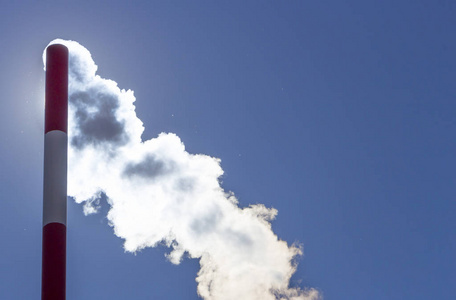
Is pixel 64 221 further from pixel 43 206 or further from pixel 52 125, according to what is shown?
pixel 52 125

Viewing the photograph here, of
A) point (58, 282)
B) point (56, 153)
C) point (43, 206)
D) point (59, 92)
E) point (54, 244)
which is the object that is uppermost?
point (59, 92)

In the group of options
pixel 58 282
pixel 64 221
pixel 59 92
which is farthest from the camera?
pixel 59 92

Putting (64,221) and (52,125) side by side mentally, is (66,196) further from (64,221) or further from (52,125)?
(52,125)

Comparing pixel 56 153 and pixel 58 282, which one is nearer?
pixel 58 282

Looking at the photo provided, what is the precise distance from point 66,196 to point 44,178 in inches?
63.7

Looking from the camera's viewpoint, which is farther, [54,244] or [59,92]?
[59,92]

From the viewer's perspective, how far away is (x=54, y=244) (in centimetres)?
3206

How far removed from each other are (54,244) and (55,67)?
11179mm

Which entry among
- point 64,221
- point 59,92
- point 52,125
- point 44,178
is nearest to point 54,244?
point 64,221

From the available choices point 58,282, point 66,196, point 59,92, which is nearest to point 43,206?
point 66,196

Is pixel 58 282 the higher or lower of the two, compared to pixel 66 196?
lower

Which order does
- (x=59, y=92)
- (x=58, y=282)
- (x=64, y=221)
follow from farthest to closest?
(x=59, y=92) → (x=64, y=221) → (x=58, y=282)

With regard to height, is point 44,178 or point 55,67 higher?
point 55,67

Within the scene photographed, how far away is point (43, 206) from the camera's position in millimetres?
33375
